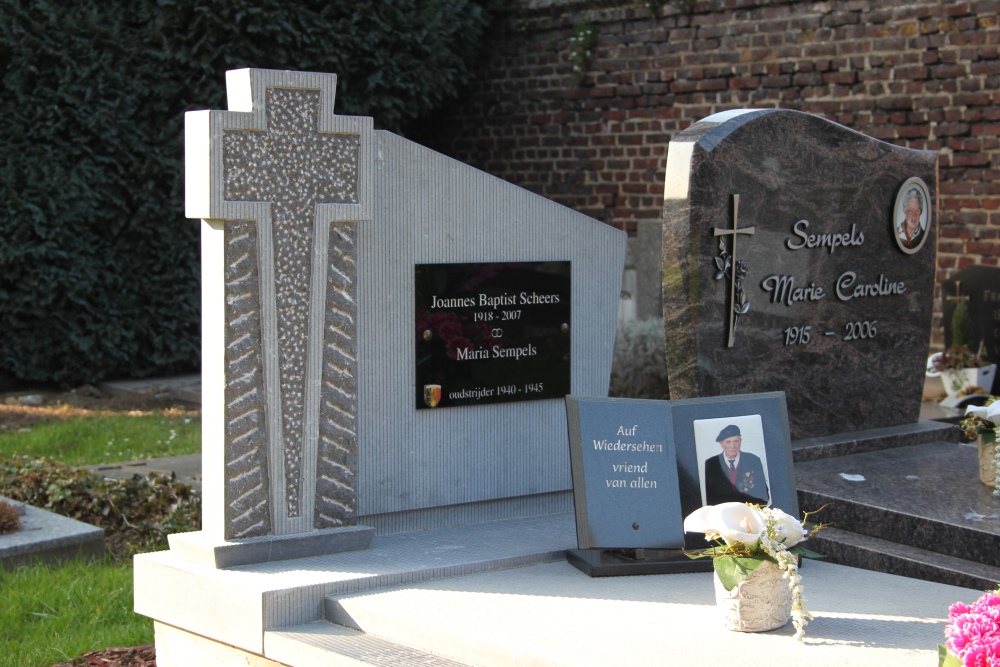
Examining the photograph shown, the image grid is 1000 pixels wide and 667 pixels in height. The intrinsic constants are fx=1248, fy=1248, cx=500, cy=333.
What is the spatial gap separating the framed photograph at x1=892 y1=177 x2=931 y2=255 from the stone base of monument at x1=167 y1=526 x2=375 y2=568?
330cm

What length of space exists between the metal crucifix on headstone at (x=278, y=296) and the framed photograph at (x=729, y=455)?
123 cm

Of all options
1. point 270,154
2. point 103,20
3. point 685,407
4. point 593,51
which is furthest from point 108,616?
point 593,51

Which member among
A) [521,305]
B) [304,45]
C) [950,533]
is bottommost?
[950,533]

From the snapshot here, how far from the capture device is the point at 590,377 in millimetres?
5566

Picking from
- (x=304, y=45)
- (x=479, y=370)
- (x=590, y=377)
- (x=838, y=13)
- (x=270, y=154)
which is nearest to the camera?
(x=270, y=154)

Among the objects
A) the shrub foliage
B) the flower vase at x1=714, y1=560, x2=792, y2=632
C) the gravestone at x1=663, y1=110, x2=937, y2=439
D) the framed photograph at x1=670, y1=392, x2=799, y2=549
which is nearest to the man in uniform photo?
the framed photograph at x1=670, y1=392, x2=799, y2=549

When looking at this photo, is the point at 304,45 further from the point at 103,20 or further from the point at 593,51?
the point at 593,51

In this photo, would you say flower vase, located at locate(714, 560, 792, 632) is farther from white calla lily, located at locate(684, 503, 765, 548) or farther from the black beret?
the black beret

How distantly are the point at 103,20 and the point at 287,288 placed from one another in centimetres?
743

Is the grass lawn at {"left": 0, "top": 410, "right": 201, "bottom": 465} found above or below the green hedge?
below

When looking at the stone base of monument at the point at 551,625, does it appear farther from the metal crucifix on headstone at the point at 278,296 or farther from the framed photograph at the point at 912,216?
the framed photograph at the point at 912,216

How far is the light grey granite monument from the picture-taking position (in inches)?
168

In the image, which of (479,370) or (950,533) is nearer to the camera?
(950,533)

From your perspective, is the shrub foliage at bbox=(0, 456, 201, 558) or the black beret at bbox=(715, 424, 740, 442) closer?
the black beret at bbox=(715, 424, 740, 442)
